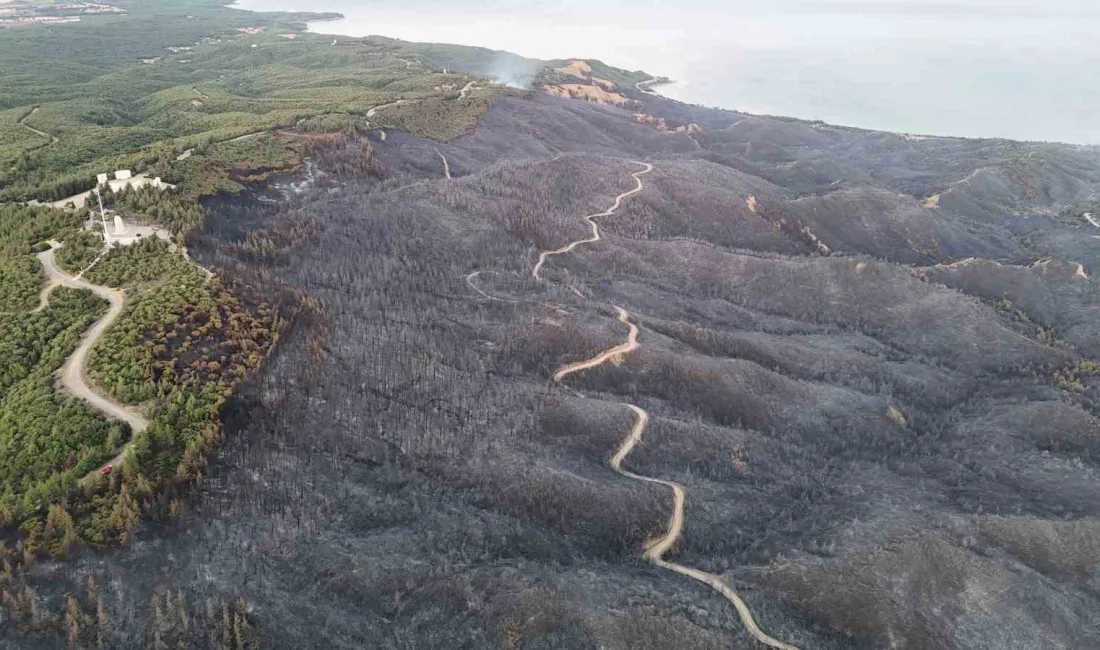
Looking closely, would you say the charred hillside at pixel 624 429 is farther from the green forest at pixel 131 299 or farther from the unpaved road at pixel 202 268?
the unpaved road at pixel 202 268

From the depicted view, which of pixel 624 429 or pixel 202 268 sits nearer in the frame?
pixel 624 429

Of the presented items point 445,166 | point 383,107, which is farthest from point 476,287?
point 383,107

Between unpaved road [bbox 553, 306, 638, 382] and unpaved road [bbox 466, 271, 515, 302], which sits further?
unpaved road [bbox 466, 271, 515, 302]

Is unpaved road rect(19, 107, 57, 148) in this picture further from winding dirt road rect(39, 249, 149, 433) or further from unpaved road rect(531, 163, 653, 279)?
unpaved road rect(531, 163, 653, 279)

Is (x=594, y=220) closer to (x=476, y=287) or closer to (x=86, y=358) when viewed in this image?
(x=476, y=287)

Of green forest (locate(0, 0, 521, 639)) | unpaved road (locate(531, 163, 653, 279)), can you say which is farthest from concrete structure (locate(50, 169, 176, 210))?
unpaved road (locate(531, 163, 653, 279))

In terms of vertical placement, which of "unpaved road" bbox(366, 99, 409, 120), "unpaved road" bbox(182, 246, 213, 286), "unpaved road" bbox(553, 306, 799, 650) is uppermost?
"unpaved road" bbox(366, 99, 409, 120)

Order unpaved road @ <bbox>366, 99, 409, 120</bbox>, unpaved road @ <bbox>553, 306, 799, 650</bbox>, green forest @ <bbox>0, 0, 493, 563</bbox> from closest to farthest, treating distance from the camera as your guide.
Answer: green forest @ <bbox>0, 0, 493, 563</bbox>
unpaved road @ <bbox>553, 306, 799, 650</bbox>
unpaved road @ <bbox>366, 99, 409, 120</bbox>

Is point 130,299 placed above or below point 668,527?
above
